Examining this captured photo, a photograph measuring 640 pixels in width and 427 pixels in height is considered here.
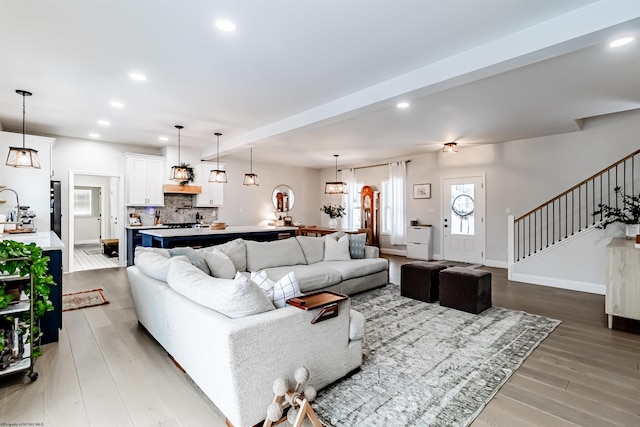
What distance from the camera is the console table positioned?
336cm

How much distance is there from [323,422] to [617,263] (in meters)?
3.64

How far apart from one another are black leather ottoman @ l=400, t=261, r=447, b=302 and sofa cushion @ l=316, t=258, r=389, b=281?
50 cm

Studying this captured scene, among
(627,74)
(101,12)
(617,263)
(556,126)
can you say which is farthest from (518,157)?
(101,12)

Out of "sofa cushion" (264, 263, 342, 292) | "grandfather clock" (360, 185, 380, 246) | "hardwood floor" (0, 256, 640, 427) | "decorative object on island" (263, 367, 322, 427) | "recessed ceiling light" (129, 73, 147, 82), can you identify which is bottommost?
"hardwood floor" (0, 256, 640, 427)

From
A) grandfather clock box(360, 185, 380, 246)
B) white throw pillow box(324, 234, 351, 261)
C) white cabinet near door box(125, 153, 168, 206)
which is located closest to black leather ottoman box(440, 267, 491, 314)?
white throw pillow box(324, 234, 351, 261)

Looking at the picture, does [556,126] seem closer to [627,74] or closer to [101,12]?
[627,74]

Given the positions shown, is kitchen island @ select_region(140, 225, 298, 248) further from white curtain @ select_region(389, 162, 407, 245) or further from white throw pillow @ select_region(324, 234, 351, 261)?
white curtain @ select_region(389, 162, 407, 245)

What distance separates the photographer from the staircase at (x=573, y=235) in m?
4.98

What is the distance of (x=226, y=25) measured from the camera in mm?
2570

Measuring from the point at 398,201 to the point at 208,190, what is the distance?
503 cm

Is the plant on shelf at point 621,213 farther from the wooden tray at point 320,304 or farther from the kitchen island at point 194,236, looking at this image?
the kitchen island at point 194,236

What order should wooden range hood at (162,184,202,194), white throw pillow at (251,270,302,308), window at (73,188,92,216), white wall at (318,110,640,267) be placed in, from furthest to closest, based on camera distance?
window at (73,188,92,216), wooden range hood at (162,184,202,194), white wall at (318,110,640,267), white throw pillow at (251,270,302,308)

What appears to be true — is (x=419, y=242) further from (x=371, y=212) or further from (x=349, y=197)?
(x=349, y=197)

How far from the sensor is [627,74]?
3.46 meters
